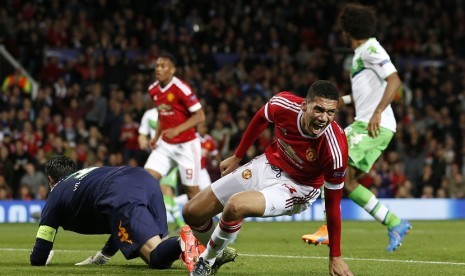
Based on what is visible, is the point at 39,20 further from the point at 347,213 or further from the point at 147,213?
the point at 147,213

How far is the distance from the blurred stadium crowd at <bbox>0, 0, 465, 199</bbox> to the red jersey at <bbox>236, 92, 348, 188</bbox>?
11969 mm

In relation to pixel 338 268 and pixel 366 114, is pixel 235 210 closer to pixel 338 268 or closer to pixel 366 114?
pixel 338 268

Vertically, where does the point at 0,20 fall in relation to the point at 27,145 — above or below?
above

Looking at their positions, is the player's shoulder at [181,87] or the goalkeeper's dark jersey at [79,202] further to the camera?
the player's shoulder at [181,87]

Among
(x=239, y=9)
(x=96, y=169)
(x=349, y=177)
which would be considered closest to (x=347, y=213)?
(x=239, y=9)

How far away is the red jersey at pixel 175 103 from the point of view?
44.5 ft

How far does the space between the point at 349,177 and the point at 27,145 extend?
32.9 ft

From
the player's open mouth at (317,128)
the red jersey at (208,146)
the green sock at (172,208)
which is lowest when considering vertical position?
the red jersey at (208,146)

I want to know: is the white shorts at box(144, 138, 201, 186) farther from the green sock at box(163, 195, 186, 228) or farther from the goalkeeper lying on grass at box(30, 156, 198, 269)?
the goalkeeper lying on grass at box(30, 156, 198, 269)

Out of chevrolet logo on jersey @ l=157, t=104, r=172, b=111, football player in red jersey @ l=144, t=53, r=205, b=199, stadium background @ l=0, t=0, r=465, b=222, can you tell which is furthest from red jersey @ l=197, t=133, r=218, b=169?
chevrolet logo on jersey @ l=157, t=104, r=172, b=111

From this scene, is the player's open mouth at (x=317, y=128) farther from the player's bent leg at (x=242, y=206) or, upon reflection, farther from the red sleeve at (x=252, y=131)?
the red sleeve at (x=252, y=131)

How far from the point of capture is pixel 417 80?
84.8 ft

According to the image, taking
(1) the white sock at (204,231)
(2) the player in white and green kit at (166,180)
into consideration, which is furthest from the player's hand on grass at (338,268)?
(2) the player in white and green kit at (166,180)

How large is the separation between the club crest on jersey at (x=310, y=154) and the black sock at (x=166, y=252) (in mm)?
1335
